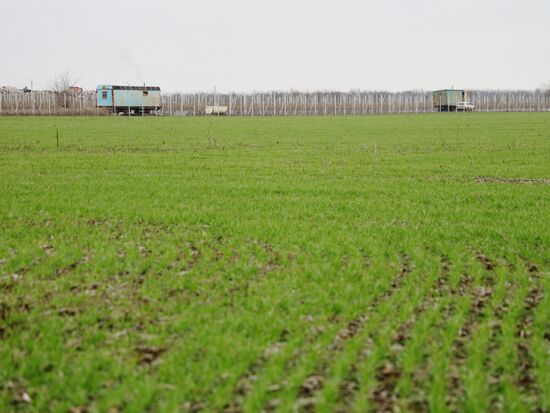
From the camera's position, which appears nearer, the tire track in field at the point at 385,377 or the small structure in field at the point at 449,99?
the tire track in field at the point at 385,377

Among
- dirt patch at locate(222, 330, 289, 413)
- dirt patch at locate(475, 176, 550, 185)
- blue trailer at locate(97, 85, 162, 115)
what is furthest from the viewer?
blue trailer at locate(97, 85, 162, 115)

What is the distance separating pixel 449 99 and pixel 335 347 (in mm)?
78653

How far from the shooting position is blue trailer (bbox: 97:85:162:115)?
222ft

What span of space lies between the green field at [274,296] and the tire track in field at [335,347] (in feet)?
0.06

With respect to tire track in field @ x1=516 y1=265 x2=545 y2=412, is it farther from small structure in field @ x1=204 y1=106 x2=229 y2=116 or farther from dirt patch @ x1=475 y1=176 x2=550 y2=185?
small structure in field @ x1=204 y1=106 x2=229 y2=116

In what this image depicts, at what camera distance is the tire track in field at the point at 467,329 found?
14.6 ft

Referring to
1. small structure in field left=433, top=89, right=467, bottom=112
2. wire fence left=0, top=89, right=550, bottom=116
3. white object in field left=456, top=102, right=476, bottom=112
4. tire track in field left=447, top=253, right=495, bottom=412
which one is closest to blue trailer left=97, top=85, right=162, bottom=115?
wire fence left=0, top=89, right=550, bottom=116

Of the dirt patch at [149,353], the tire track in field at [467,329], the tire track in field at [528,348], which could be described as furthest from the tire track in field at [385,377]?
the dirt patch at [149,353]

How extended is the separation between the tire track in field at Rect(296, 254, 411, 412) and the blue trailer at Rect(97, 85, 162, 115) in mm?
64912

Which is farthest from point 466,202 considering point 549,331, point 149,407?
point 149,407

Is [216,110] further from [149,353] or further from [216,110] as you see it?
[149,353]

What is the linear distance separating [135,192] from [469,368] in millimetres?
9326

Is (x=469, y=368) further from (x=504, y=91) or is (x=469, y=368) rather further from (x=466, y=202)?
(x=504, y=91)

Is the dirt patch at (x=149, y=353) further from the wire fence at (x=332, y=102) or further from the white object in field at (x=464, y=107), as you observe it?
the white object in field at (x=464, y=107)
